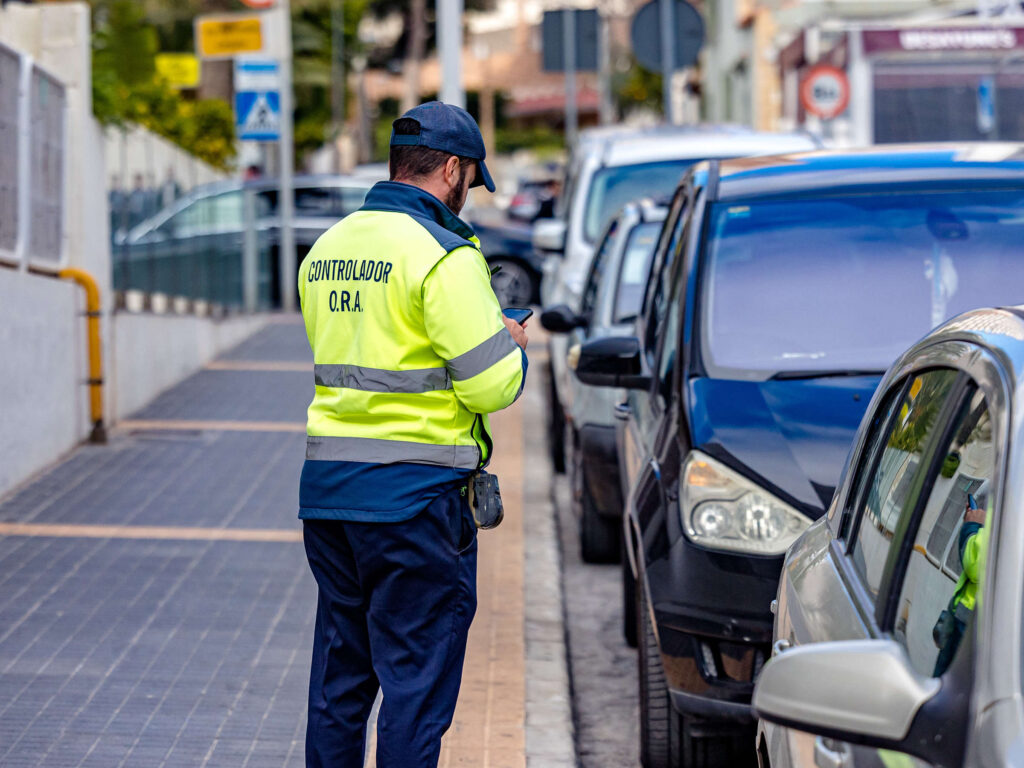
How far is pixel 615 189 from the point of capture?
11.2 meters

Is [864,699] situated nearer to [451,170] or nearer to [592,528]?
[451,170]

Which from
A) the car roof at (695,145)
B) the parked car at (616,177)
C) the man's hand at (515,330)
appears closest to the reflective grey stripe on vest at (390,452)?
the man's hand at (515,330)

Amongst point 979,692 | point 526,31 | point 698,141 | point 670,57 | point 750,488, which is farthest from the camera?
point 526,31

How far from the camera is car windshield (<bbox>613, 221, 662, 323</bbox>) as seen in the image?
26.8 feet

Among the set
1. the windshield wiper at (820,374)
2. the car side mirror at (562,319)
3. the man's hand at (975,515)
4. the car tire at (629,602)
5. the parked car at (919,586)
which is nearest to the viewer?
the parked car at (919,586)

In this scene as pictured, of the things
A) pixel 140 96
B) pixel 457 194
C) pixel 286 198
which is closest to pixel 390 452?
pixel 457 194

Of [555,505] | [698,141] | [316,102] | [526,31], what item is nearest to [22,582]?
[555,505]

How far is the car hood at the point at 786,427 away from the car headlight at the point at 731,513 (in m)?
0.03

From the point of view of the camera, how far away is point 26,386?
28.9 feet

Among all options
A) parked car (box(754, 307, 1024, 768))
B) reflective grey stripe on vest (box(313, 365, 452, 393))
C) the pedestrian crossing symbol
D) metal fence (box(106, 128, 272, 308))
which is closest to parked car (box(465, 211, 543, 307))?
the pedestrian crossing symbol

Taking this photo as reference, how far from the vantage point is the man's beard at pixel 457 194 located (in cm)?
373

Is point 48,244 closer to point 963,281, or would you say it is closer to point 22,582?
point 22,582

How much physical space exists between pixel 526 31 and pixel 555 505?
89.8 m

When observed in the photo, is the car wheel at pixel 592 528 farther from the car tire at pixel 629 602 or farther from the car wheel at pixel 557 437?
the car wheel at pixel 557 437
